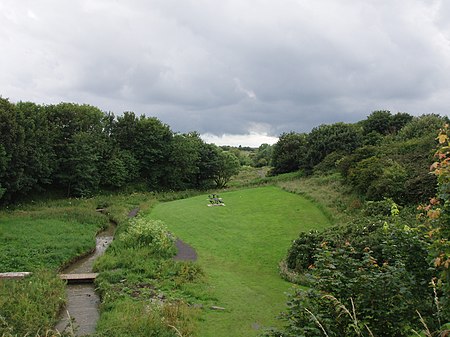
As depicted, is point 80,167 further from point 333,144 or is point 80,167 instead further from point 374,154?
point 333,144

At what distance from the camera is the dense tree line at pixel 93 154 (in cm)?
3011

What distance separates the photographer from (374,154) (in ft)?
105

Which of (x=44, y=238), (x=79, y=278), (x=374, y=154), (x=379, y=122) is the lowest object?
(x=79, y=278)

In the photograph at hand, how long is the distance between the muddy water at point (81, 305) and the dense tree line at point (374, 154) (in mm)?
12188

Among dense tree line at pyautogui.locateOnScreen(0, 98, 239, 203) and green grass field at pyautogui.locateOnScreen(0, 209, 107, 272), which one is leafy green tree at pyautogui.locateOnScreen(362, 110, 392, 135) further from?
green grass field at pyautogui.locateOnScreen(0, 209, 107, 272)

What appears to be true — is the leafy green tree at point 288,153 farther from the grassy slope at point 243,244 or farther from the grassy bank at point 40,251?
the grassy bank at point 40,251

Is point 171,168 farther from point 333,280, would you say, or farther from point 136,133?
point 333,280

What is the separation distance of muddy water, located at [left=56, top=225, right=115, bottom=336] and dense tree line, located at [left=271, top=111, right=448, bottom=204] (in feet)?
40.0

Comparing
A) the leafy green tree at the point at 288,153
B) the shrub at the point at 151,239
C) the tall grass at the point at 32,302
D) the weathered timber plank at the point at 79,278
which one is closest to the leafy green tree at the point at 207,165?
the leafy green tree at the point at 288,153

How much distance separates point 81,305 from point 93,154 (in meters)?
29.1

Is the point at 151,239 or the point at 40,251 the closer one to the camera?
the point at 40,251

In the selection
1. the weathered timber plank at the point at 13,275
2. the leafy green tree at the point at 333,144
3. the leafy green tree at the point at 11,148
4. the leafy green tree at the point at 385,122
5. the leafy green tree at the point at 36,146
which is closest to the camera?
the weathered timber plank at the point at 13,275

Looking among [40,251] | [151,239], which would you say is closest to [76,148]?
[40,251]

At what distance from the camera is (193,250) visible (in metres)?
19.1
